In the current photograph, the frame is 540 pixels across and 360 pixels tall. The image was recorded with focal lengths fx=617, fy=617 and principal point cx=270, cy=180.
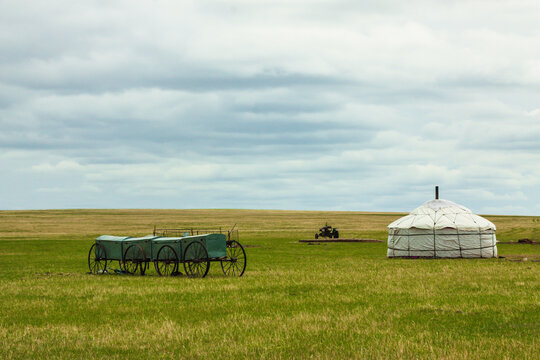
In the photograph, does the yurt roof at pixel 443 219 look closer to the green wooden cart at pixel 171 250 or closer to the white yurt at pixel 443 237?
the white yurt at pixel 443 237

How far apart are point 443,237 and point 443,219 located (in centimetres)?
127

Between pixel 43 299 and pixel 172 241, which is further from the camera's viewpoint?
pixel 172 241

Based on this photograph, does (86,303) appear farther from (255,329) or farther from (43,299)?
(255,329)

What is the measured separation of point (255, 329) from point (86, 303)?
6.98m

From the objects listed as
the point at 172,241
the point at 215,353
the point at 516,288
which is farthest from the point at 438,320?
the point at 172,241

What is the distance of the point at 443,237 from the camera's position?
3969 centimetres

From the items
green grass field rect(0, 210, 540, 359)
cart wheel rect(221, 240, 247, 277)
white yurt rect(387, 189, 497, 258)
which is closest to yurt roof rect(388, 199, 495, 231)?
white yurt rect(387, 189, 497, 258)

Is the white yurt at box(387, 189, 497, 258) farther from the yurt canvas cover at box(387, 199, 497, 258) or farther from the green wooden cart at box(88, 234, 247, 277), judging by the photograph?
the green wooden cart at box(88, 234, 247, 277)

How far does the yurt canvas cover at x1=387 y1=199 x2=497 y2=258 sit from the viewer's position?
Result: 130 feet

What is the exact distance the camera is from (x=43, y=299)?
19703mm

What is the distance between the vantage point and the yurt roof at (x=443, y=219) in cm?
3956

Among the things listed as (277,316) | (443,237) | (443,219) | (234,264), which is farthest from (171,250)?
(443,219)

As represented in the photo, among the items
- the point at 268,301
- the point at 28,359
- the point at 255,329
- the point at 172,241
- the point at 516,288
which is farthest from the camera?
the point at 172,241

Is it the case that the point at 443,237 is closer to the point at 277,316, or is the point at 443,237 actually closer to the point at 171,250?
the point at 171,250
